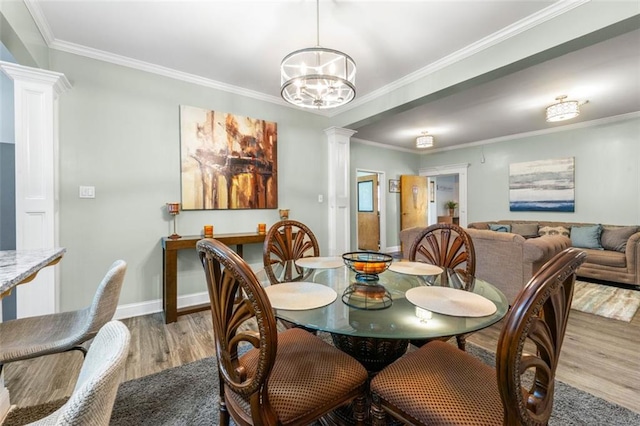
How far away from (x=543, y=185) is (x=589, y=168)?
Answer: 66 cm

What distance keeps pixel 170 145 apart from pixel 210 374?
91.0 inches

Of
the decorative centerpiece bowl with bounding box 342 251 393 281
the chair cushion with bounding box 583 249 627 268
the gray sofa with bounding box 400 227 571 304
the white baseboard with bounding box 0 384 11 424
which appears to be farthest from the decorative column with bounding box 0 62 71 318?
the chair cushion with bounding box 583 249 627 268

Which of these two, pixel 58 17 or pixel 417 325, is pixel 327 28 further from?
pixel 417 325

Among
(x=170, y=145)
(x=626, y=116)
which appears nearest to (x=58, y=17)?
(x=170, y=145)

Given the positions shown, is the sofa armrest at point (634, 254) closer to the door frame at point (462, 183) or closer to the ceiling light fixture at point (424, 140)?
the door frame at point (462, 183)

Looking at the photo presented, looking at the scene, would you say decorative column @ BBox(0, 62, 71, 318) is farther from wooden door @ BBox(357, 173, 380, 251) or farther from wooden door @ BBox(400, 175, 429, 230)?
wooden door @ BBox(400, 175, 429, 230)

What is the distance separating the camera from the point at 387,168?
643 cm

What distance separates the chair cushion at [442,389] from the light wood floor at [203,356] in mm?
1344

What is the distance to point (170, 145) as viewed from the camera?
118 inches

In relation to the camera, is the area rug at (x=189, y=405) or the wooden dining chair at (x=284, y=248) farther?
the wooden dining chair at (x=284, y=248)

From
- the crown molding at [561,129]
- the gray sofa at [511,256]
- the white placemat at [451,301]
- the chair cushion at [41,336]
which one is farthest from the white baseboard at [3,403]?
the crown molding at [561,129]

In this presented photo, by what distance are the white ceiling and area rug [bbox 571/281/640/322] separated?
2.40 meters

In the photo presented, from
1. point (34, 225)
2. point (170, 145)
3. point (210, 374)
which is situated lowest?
point (210, 374)

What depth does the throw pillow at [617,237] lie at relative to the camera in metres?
3.95
